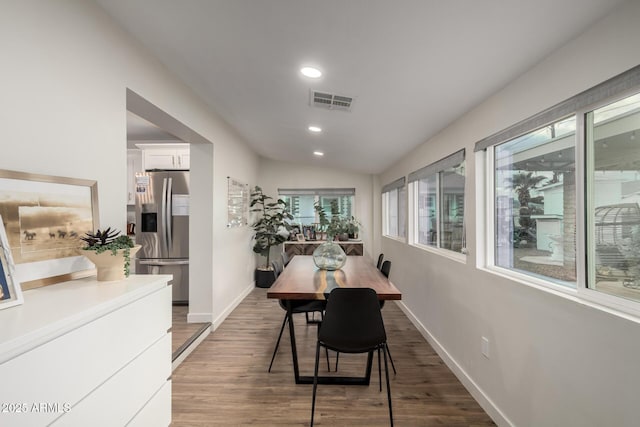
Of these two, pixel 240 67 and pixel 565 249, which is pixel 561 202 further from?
pixel 240 67

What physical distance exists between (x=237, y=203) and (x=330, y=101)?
2544 mm

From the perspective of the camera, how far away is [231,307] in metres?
4.30

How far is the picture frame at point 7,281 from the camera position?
39.6 inches

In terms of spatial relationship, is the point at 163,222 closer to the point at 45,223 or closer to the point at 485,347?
the point at 45,223

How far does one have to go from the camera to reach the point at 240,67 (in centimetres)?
231

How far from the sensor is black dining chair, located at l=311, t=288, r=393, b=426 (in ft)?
6.67

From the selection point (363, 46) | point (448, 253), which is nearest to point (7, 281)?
point (363, 46)

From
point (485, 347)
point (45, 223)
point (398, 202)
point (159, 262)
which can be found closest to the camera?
point (45, 223)

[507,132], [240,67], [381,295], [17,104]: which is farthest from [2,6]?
[507,132]

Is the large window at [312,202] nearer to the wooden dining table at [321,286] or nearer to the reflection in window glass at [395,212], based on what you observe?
the reflection in window glass at [395,212]

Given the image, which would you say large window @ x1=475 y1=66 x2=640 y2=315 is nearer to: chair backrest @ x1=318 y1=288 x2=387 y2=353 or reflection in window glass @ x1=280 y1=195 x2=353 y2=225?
chair backrest @ x1=318 y1=288 x2=387 y2=353

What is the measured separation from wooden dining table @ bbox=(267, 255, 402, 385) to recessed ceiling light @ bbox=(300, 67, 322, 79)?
1.60 m

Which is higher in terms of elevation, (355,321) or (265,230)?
(265,230)

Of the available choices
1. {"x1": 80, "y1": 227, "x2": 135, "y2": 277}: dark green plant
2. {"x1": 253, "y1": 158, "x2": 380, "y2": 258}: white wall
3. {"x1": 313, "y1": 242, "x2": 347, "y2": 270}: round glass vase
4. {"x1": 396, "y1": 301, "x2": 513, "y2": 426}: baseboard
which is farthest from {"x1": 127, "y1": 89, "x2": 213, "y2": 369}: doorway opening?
{"x1": 396, "y1": 301, "x2": 513, "y2": 426}: baseboard
